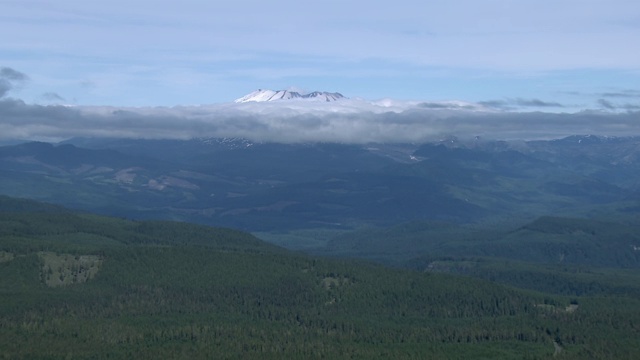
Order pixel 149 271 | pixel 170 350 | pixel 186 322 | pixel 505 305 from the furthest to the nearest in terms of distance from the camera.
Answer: pixel 149 271 → pixel 505 305 → pixel 186 322 → pixel 170 350

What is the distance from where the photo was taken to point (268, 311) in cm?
16650

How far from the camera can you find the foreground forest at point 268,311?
140375mm

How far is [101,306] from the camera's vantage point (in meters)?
163

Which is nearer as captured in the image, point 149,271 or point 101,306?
point 101,306

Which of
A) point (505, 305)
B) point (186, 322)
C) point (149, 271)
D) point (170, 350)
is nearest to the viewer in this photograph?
point (170, 350)

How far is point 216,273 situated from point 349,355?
5404cm

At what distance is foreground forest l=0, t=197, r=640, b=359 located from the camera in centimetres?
14038

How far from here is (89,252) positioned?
630 feet

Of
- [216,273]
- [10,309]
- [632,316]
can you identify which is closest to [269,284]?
[216,273]

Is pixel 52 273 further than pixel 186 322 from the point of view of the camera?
Yes

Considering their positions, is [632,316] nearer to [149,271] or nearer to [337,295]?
[337,295]

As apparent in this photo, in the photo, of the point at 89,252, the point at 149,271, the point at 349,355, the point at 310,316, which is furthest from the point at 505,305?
the point at 89,252

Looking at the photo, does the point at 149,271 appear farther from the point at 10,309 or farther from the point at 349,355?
the point at 349,355

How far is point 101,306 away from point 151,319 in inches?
462
